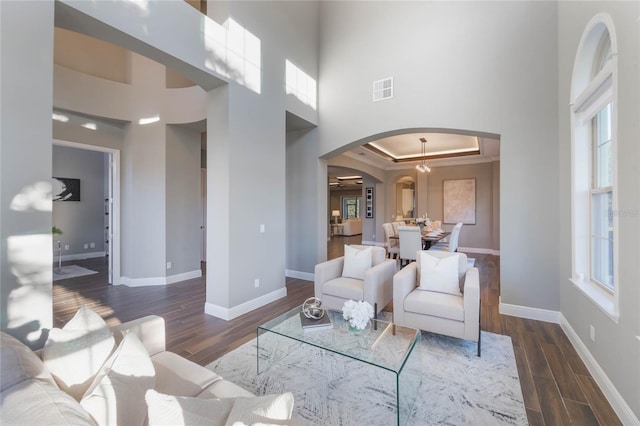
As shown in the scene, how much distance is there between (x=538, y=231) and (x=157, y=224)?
566 centimetres

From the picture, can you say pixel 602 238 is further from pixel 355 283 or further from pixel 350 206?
pixel 350 206

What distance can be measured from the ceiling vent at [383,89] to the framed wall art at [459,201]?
573 centimetres

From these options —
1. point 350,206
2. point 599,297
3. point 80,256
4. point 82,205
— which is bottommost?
point 80,256

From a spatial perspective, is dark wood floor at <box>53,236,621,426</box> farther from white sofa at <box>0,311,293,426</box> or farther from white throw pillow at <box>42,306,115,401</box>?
white throw pillow at <box>42,306,115,401</box>


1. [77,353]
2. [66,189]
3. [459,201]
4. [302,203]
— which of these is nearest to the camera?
[77,353]

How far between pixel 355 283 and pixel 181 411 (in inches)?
113

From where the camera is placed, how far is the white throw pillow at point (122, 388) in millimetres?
1036

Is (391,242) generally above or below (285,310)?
above

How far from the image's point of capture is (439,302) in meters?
2.80

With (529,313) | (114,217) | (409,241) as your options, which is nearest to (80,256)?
(114,217)

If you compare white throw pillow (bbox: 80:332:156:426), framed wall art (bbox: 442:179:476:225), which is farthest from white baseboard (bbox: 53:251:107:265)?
framed wall art (bbox: 442:179:476:225)

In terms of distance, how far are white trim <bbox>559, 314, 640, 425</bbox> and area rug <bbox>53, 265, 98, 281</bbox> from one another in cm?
758

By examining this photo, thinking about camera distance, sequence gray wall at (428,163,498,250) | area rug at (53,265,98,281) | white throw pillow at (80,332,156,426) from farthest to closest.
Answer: gray wall at (428,163,498,250), area rug at (53,265,98,281), white throw pillow at (80,332,156,426)

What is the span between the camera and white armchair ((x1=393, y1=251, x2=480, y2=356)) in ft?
8.63
